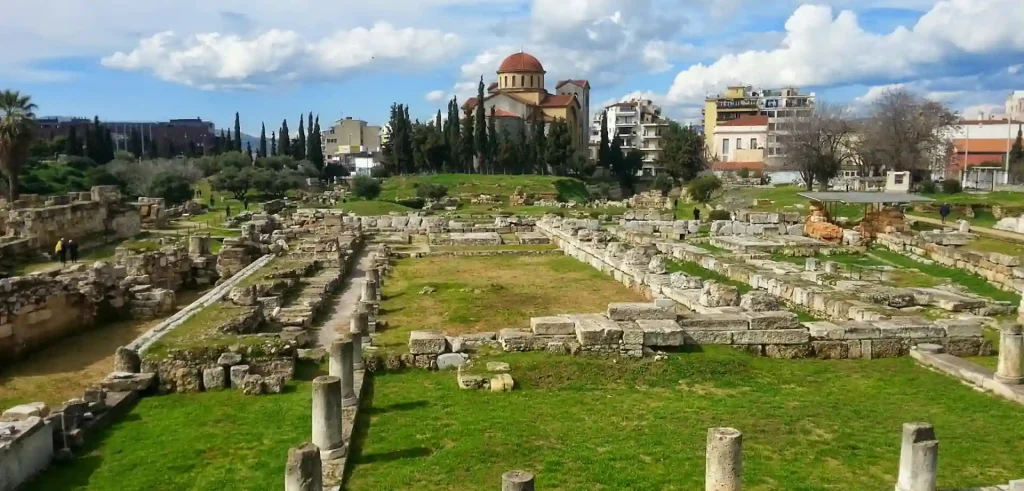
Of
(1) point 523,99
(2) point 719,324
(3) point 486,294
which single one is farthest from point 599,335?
(1) point 523,99

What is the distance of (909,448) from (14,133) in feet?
167

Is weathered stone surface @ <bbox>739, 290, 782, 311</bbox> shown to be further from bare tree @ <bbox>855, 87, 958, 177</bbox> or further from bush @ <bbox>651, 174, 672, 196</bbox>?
bush @ <bbox>651, 174, 672, 196</bbox>

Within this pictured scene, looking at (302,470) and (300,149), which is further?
(300,149)

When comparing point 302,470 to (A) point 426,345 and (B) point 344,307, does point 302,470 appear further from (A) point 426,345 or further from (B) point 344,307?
(B) point 344,307

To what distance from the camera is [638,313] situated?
13.2 m

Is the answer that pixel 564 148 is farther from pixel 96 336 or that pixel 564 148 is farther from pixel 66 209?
pixel 96 336

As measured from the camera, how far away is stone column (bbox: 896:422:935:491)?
7227mm

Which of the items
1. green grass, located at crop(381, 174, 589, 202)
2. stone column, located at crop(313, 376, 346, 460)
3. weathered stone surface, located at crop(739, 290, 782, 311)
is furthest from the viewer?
green grass, located at crop(381, 174, 589, 202)

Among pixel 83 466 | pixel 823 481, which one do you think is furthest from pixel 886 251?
pixel 83 466

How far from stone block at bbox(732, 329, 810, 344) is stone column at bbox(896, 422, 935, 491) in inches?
217

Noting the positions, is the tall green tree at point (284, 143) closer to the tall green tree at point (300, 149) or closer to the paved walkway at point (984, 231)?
the tall green tree at point (300, 149)

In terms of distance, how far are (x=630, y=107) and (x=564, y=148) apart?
47.6 metres

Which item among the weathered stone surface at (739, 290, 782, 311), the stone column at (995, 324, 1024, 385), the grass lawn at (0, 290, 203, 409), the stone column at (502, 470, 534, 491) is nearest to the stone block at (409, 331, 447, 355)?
the grass lawn at (0, 290, 203, 409)

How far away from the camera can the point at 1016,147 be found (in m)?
65.1
